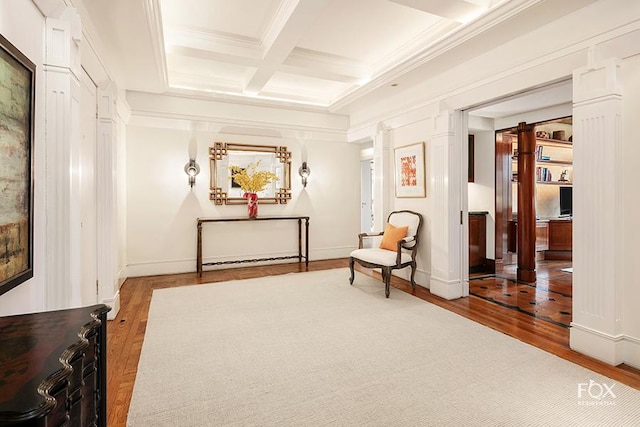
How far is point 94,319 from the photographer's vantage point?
1.26m

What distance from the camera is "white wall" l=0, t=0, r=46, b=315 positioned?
164 cm

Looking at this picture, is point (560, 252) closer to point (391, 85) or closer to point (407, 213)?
point (407, 213)

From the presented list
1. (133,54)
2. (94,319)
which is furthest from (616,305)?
(133,54)

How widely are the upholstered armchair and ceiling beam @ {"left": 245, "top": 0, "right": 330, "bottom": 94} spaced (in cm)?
250

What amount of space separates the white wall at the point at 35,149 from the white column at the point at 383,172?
13.4 ft

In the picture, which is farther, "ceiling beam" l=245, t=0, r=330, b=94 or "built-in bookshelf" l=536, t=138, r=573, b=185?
"built-in bookshelf" l=536, t=138, r=573, b=185

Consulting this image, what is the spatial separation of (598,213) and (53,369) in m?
3.20

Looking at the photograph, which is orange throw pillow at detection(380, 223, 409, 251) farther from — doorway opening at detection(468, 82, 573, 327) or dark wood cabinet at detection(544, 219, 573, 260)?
dark wood cabinet at detection(544, 219, 573, 260)

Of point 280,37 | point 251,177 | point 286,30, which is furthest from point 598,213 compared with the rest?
point 251,177

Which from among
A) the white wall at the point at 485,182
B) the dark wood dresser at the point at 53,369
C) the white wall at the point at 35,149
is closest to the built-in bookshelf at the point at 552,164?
the white wall at the point at 485,182

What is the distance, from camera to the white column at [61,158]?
195cm

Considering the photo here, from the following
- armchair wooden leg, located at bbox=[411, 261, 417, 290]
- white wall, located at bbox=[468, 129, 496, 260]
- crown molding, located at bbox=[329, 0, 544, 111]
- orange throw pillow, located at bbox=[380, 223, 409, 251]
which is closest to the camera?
crown molding, located at bbox=[329, 0, 544, 111]

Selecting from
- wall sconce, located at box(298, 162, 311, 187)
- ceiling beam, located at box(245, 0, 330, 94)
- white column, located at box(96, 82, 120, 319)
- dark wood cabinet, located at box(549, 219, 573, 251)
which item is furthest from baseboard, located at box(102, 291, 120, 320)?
dark wood cabinet, located at box(549, 219, 573, 251)

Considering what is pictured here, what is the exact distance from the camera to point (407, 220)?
15.2 ft
